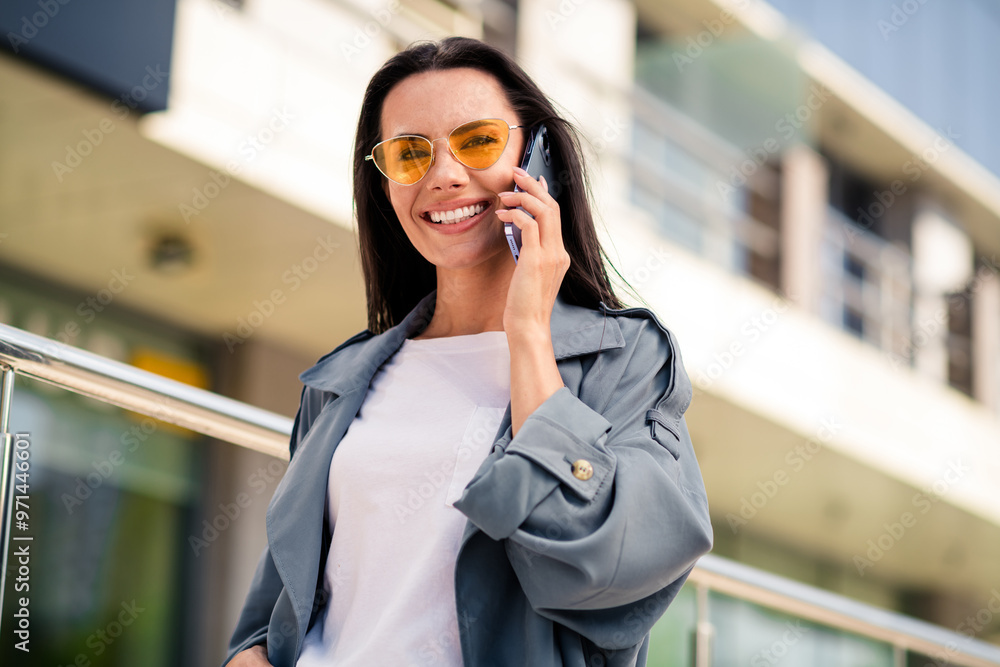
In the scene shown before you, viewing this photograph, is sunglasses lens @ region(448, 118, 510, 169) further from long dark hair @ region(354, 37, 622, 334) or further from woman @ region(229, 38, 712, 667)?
long dark hair @ region(354, 37, 622, 334)

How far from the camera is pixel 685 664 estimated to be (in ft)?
11.4

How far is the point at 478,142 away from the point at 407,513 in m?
0.65

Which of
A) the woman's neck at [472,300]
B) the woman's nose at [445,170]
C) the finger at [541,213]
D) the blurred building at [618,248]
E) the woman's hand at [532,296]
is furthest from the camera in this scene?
the blurred building at [618,248]

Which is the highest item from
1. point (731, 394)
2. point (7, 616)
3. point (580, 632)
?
point (580, 632)

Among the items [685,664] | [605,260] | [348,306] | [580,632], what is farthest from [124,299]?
[580,632]

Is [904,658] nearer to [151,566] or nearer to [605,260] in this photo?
[605,260]

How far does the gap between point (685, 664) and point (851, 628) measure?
0.74 m

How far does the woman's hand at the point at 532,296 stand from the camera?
1.60 metres

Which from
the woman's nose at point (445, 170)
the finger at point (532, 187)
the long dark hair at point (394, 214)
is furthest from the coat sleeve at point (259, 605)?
the finger at point (532, 187)

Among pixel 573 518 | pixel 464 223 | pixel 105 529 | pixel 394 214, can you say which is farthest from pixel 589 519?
pixel 105 529

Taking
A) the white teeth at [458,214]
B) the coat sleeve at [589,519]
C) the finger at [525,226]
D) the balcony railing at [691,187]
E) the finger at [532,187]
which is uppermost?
the finger at [532,187]

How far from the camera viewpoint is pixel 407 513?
172 cm

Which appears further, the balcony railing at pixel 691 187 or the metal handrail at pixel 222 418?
the balcony railing at pixel 691 187

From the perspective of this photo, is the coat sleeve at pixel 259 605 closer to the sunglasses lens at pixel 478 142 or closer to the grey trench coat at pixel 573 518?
the grey trench coat at pixel 573 518
